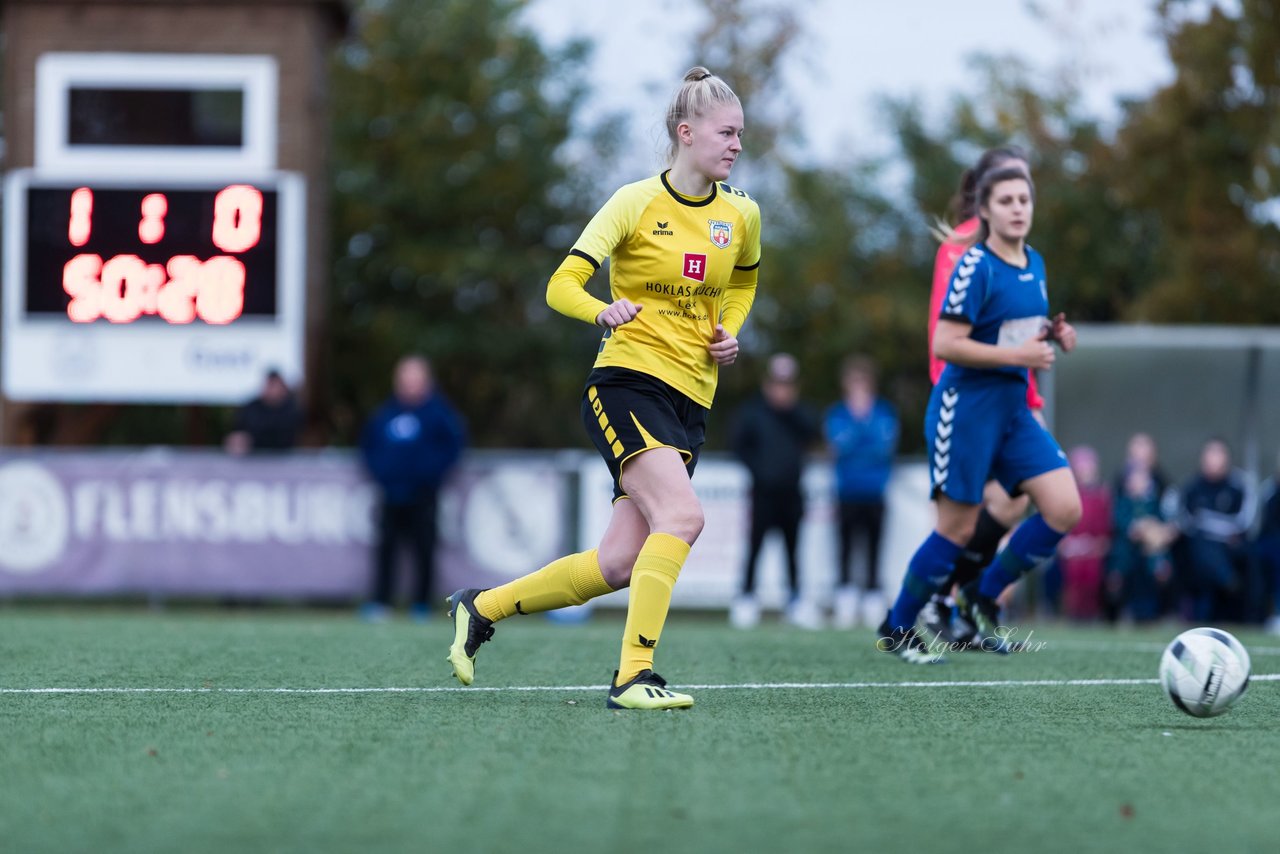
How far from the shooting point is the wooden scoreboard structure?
13750 millimetres

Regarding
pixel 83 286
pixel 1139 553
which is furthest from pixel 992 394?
pixel 83 286

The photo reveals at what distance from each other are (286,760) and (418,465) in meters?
8.92

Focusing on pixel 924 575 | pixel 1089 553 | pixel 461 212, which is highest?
pixel 461 212

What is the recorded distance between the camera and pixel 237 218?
544 inches

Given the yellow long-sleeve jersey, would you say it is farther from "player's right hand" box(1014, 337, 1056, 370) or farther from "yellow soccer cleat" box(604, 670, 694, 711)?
"player's right hand" box(1014, 337, 1056, 370)


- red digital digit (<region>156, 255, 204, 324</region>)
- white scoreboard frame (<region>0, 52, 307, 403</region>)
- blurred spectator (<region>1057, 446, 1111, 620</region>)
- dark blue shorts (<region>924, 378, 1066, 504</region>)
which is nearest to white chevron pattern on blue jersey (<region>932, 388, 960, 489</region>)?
dark blue shorts (<region>924, 378, 1066, 504</region>)

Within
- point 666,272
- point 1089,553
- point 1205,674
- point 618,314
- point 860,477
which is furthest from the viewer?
point 1089,553

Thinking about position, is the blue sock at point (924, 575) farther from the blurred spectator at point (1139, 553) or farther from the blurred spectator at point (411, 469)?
the blurred spectator at point (1139, 553)

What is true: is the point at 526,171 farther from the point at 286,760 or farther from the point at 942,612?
the point at 286,760

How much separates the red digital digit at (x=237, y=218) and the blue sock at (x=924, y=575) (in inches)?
325

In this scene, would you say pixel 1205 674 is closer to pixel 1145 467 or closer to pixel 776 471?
pixel 776 471

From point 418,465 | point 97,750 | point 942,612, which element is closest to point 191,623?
point 418,465

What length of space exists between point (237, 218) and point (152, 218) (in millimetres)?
655

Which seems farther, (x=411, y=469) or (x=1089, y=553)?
(x=1089, y=553)
